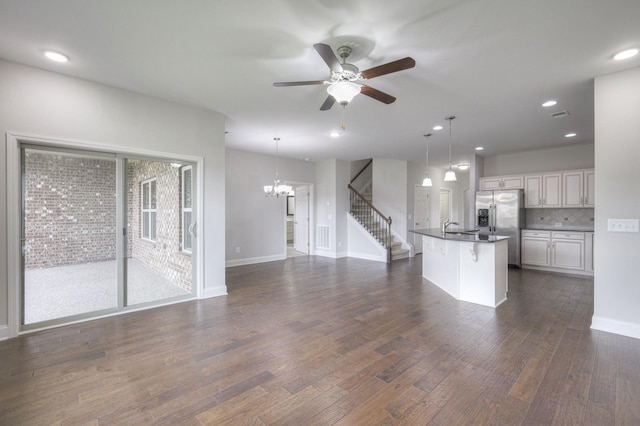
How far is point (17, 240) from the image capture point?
306 cm

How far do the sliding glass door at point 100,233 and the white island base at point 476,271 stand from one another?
13.3ft

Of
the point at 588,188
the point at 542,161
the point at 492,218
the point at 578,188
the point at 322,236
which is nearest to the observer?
the point at 588,188

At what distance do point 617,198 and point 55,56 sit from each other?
600 centimetres

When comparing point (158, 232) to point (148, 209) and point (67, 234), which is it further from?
point (67, 234)

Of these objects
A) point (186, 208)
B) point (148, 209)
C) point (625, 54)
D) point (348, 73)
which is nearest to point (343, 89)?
point (348, 73)

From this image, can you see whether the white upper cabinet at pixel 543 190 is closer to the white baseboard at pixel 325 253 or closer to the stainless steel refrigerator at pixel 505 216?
the stainless steel refrigerator at pixel 505 216

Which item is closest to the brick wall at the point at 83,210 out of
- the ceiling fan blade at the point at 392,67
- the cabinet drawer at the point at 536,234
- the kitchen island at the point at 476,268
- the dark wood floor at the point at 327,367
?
the dark wood floor at the point at 327,367

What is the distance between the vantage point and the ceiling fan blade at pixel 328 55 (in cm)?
207

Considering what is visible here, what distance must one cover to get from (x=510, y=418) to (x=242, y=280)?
15.1 ft

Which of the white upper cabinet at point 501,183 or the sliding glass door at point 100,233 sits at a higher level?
the white upper cabinet at point 501,183

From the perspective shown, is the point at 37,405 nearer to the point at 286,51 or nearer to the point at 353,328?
the point at 353,328

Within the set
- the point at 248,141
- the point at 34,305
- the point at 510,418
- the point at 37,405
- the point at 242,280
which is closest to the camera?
the point at 510,418

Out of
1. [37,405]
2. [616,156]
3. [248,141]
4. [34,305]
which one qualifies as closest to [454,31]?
[616,156]

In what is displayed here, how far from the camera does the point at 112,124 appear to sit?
11.7 ft
